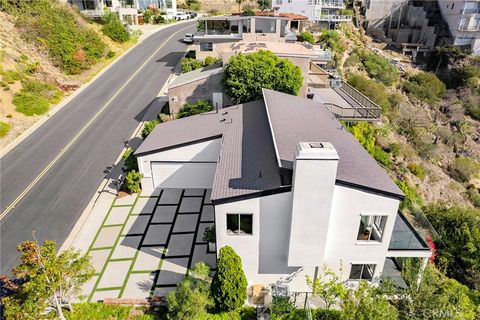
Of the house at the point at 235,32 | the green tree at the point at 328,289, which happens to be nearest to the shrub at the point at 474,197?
the house at the point at 235,32

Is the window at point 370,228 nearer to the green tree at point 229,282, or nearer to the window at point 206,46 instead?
the green tree at point 229,282

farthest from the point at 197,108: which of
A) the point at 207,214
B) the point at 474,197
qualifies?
the point at 474,197

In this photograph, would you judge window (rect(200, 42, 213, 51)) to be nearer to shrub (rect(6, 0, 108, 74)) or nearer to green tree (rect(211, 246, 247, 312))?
shrub (rect(6, 0, 108, 74))

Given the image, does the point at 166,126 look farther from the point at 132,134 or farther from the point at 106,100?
the point at 106,100

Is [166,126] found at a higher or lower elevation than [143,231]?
higher

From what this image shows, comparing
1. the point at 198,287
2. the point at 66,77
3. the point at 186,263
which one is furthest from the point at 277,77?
the point at 66,77

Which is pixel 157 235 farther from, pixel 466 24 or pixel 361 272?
pixel 466 24

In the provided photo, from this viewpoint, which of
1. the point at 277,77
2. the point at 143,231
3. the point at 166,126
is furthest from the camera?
the point at 277,77

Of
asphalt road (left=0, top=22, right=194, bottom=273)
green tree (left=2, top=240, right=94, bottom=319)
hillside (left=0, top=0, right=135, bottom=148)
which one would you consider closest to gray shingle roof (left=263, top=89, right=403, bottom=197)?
green tree (left=2, top=240, right=94, bottom=319)
